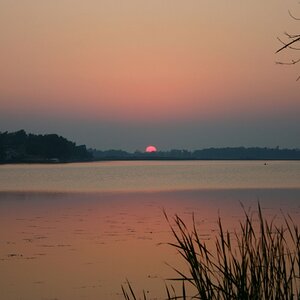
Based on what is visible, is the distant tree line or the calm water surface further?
the distant tree line

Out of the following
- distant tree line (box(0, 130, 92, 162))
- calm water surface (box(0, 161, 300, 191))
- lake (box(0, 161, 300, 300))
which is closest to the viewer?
lake (box(0, 161, 300, 300))

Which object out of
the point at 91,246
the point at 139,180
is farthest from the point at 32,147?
the point at 91,246

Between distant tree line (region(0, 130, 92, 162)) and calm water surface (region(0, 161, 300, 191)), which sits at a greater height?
distant tree line (region(0, 130, 92, 162))

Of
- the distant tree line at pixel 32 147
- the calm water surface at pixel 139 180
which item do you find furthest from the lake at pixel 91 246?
the distant tree line at pixel 32 147

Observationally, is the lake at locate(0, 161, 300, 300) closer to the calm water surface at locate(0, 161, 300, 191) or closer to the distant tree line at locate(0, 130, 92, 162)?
the calm water surface at locate(0, 161, 300, 191)

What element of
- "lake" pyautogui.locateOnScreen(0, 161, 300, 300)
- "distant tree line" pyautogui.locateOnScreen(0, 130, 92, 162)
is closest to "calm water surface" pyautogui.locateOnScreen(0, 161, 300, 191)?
"lake" pyautogui.locateOnScreen(0, 161, 300, 300)

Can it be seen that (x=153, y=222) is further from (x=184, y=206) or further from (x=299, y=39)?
(x=299, y=39)

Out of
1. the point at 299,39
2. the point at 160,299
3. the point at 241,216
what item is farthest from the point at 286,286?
the point at 241,216

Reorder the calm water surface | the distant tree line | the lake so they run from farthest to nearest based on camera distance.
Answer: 1. the distant tree line
2. the calm water surface
3. the lake

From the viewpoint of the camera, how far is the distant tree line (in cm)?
13550

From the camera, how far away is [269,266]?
4.81 metres

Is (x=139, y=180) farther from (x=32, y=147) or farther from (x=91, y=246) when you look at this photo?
(x=32, y=147)

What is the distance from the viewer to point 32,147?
137 meters

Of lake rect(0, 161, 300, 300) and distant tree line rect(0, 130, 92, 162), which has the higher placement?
distant tree line rect(0, 130, 92, 162)
